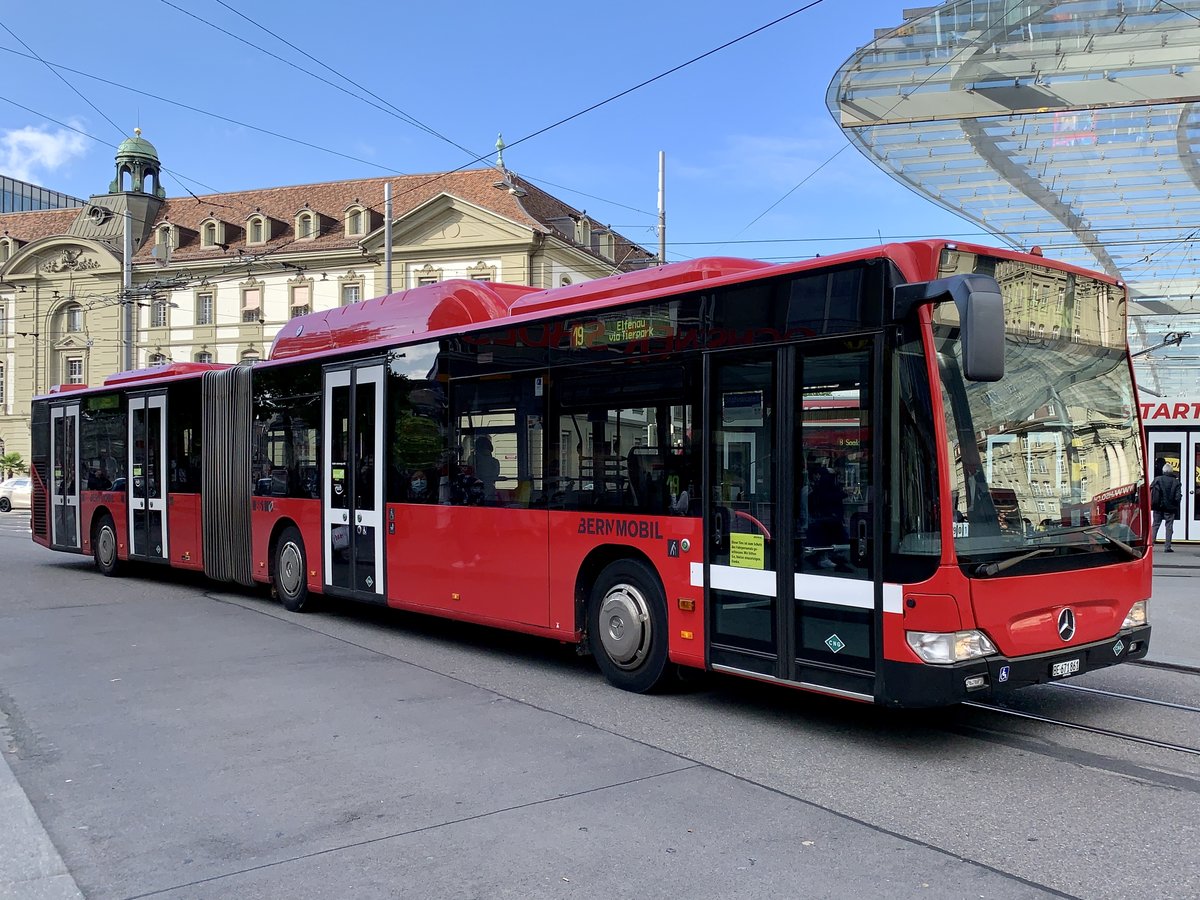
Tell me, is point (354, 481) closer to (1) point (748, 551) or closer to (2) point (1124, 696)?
(1) point (748, 551)

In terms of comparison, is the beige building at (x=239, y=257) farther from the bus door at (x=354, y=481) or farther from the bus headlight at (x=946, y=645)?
the bus headlight at (x=946, y=645)

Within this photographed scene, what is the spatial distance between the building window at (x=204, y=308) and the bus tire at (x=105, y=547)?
138ft

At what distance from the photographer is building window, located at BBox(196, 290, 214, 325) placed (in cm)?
5597

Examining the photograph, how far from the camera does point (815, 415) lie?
20.8 feet

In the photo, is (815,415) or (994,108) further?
(994,108)

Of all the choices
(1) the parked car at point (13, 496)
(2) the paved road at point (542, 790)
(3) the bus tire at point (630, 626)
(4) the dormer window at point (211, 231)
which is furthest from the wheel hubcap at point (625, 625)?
(4) the dormer window at point (211, 231)

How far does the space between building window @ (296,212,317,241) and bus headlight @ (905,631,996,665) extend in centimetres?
5314

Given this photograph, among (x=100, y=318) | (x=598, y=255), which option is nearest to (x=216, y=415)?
(x=598, y=255)

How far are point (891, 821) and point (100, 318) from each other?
61.9m

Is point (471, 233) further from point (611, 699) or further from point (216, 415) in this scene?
point (611, 699)

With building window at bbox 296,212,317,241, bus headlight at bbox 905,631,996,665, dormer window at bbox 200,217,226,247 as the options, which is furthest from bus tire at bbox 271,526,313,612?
dormer window at bbox 200,217,226,247

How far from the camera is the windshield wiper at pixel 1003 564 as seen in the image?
5734 millimetres

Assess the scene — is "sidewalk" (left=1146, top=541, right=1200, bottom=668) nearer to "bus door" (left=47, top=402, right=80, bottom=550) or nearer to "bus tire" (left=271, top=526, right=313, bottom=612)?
"bus tire" (left=271, top=526, right=313, bottom=612)

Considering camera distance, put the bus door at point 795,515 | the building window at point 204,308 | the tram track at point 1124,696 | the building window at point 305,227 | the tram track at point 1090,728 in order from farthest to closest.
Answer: the building window at point 204,308, the building window at point 305,227, the tram track at point 1124,696, the tram track at point 1090,728, the bus door at point 795,515
